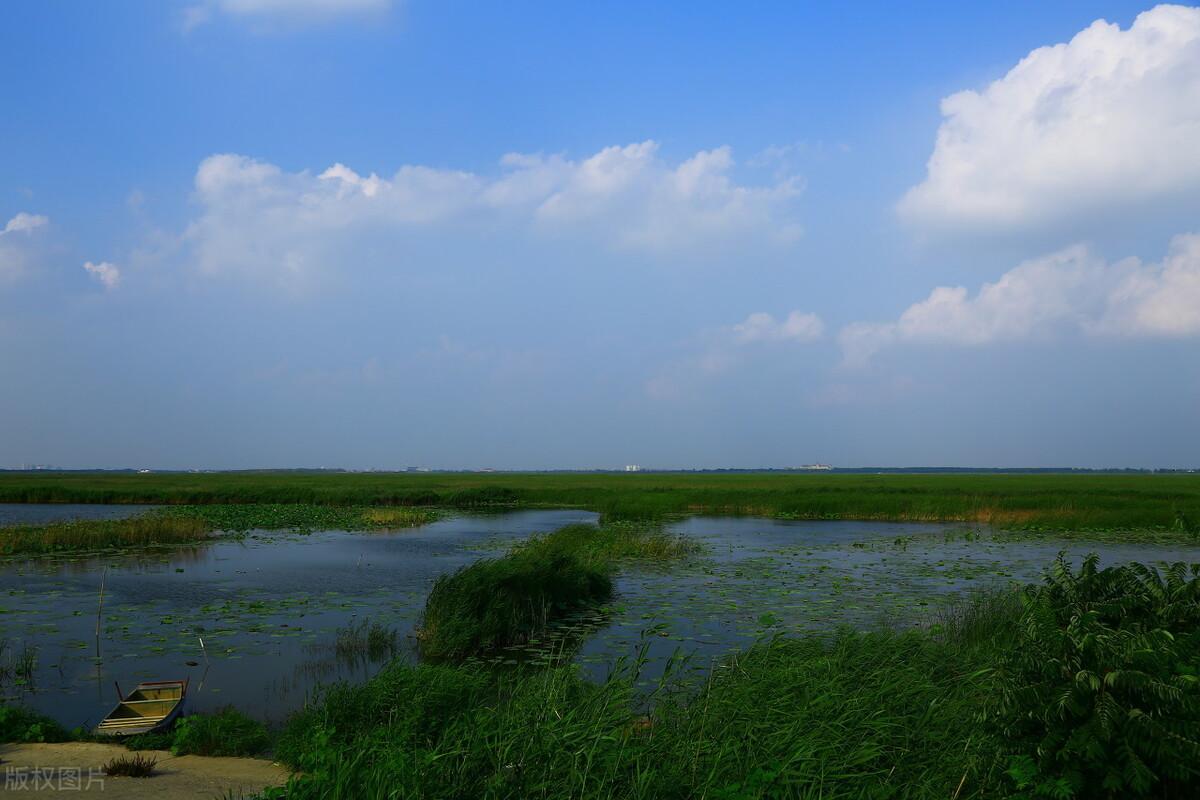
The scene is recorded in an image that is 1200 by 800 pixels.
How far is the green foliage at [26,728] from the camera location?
812 centimetres

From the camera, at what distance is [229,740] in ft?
26.9

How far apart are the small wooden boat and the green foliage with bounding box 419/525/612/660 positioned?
13.1ft

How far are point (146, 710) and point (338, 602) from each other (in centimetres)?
799

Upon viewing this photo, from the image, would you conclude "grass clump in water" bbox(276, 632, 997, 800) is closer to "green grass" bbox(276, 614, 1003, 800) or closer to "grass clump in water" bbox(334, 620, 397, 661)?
"green grass" bbox(276, 614, 1003, 800)

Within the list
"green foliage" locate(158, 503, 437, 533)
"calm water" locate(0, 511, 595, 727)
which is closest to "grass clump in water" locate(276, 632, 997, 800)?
"calm water" locate(0, 511, 595, 727)

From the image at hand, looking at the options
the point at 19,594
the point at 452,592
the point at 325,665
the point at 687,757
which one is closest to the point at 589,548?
the point at 452,592

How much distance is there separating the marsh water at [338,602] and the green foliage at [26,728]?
0.89m

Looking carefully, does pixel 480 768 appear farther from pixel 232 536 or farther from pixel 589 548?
pixel 232 536

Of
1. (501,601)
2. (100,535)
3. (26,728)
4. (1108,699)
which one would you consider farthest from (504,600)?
(100,535)

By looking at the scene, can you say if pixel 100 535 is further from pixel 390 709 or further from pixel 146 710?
pixel 390 709

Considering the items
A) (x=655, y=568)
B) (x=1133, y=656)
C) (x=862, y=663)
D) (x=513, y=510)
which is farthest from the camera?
(x=513, y=510)

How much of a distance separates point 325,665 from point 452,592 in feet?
8.45

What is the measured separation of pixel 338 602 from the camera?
17156 mm

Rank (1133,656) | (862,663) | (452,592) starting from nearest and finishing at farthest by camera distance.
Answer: (1133,656) → (862,663) → (452,592)
